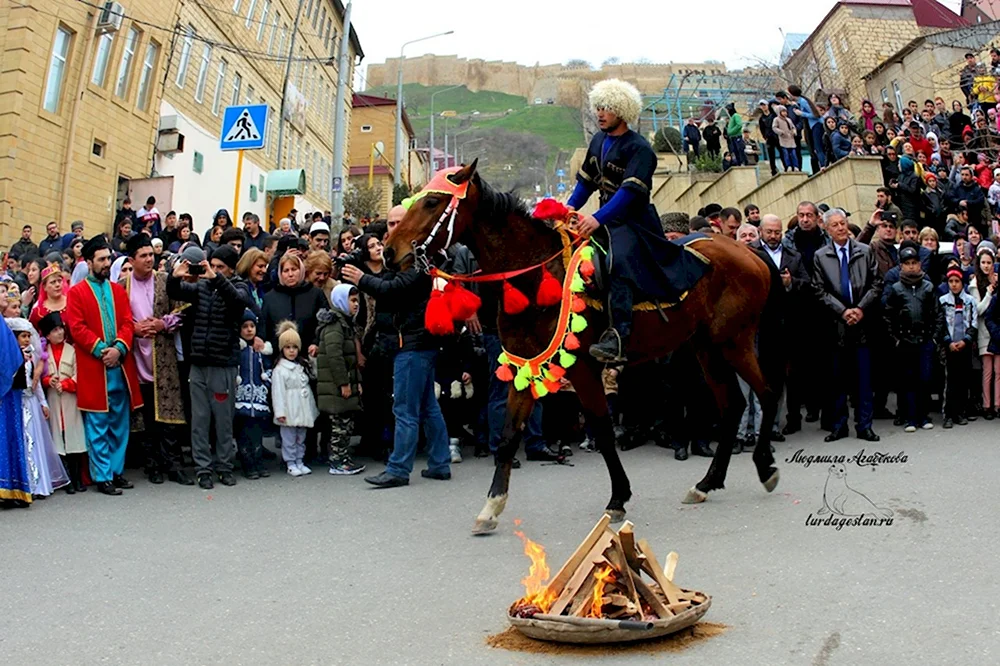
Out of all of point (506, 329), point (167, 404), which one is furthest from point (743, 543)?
point (167, 404)

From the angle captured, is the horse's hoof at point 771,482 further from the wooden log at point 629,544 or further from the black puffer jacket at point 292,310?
the black puffer jacket at point 292,310

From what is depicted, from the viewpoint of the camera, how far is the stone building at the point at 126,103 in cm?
2103

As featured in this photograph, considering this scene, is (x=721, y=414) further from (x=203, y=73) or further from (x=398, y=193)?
(x=398, y=193)

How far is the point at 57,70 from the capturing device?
73.9 feet

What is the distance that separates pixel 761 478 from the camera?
7609mm

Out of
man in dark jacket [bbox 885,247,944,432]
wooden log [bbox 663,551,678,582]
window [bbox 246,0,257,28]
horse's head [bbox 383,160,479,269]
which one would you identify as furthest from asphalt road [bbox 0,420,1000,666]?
window [bbox 246,0,257,28]

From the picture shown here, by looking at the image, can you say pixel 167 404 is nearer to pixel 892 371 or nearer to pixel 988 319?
pixel 892 371

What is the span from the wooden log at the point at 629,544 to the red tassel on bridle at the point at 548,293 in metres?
2.52

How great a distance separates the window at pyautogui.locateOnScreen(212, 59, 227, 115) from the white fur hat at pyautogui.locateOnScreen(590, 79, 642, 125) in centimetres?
2723

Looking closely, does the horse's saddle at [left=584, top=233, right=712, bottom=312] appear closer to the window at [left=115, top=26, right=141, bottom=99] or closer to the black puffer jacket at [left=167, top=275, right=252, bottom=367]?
the black puffer jacket at [left=167, top=275, right=252, bottom=367]

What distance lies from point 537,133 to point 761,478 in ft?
374

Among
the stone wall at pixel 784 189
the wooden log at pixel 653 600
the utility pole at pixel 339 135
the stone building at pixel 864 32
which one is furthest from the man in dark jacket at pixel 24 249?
the stone building at pixel 864 32

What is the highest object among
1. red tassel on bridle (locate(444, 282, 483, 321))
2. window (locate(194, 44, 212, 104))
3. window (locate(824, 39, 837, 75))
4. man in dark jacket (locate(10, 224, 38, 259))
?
window (locate(824, 39, 837, 75))

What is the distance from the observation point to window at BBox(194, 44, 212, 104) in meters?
30.4
